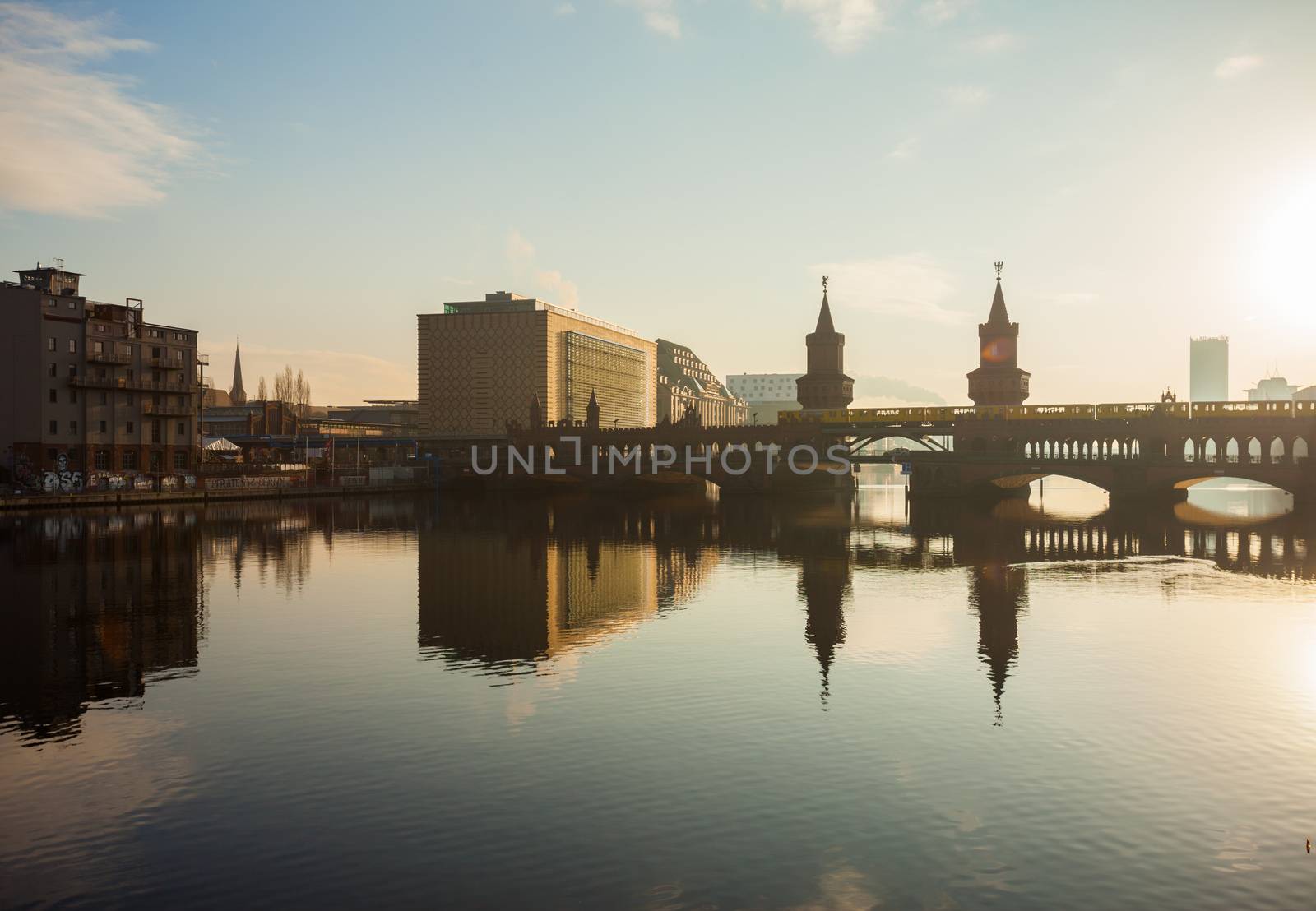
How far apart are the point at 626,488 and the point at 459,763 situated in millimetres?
150696

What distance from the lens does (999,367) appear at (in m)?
194

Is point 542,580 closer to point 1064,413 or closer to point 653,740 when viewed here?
point 653,740

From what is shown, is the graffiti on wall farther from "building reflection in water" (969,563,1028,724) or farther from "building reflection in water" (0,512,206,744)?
"building reflection in water" (969,563,1028,724)

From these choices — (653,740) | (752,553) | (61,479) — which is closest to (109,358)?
(61,479)

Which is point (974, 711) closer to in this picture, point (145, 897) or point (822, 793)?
point (822, 793)

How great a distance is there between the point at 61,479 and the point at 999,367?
163358 mm

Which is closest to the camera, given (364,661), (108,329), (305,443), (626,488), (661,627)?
(364,661)

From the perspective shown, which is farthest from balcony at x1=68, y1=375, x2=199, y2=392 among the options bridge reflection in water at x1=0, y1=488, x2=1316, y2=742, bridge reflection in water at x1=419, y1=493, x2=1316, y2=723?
bridge reflection in water at x1=419, y1=493, x2=1316, y2=723

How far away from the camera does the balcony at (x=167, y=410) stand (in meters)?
124

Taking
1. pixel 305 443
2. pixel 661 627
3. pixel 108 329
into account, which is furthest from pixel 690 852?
pixel 305 443

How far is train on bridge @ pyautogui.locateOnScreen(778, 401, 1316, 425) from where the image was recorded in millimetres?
126925

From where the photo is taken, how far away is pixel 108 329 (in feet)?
392

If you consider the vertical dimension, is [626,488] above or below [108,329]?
below

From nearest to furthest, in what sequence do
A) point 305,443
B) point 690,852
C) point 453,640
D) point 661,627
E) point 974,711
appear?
point 690,852 < point 974,711 < point 453,640 < point 661,627 < point 305,443
